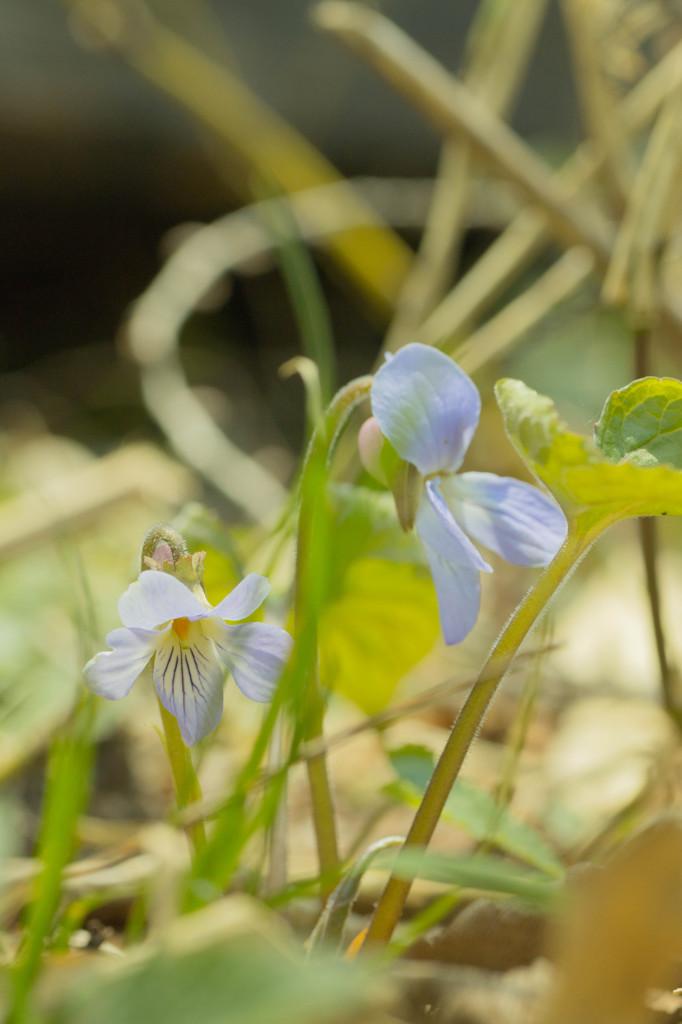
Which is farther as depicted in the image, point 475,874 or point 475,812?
point 475,812

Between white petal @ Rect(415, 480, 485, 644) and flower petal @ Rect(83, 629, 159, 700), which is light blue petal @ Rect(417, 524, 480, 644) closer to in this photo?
white petal @ Rect(415, 480, 485, 644)

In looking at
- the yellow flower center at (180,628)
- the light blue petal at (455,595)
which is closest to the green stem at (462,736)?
the light blue petal at (455,595)

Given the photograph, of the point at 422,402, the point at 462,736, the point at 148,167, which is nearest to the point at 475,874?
the point at 462,736

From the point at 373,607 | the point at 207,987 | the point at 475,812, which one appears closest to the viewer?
the point at 207,987

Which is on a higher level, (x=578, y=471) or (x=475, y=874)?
(x=578, y=471)

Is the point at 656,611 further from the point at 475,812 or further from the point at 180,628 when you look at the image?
the point at 180,628

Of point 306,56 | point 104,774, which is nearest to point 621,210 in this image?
point 104,774

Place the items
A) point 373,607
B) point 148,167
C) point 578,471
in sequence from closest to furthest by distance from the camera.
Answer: point 578,471
point 373,607
point 148,167

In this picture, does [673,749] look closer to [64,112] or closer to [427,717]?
[427,717]
